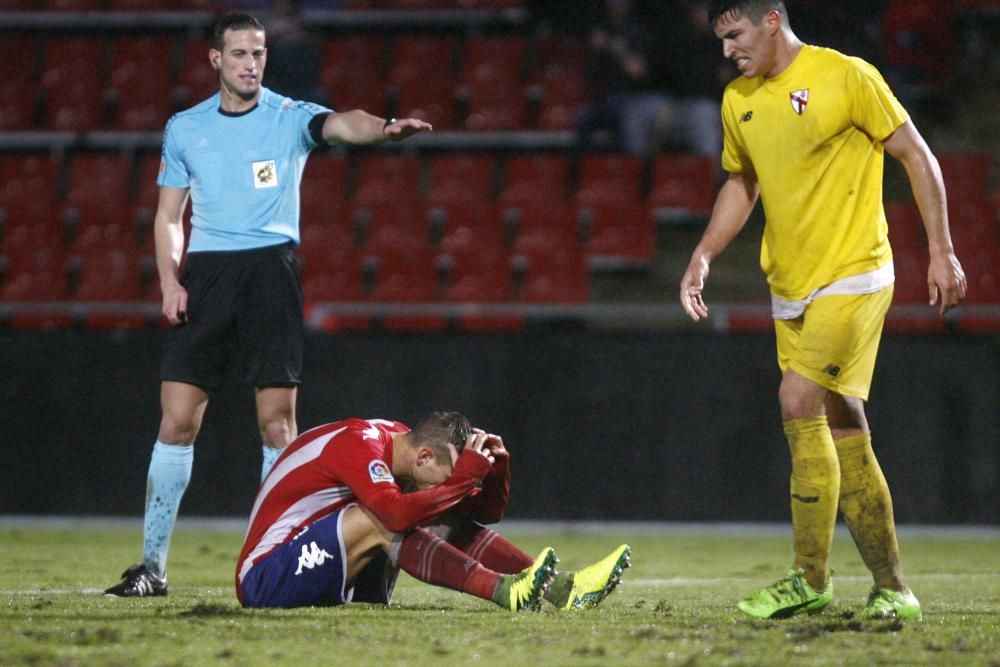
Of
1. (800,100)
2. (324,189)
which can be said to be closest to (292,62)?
(324,189)

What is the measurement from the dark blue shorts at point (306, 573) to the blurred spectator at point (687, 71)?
7863 mm

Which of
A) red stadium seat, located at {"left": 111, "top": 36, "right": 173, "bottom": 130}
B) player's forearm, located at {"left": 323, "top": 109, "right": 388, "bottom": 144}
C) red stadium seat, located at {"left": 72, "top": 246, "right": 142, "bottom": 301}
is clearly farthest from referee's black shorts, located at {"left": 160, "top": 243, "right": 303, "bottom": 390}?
red stadium seat, located at {"left": 111, "top": 36, "right": 173, "bottom": 130}

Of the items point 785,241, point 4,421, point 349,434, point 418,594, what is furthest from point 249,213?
point 4,421

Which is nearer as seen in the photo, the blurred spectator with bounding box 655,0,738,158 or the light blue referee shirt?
the light blue referee shirt

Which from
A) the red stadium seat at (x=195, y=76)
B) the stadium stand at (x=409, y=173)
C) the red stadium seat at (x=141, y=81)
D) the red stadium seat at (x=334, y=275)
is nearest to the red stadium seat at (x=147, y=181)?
the stadium stand at (x=409, y=173)

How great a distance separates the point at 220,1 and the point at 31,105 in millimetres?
2075

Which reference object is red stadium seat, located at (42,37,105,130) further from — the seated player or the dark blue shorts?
the dark blue shorts

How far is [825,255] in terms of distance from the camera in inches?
192

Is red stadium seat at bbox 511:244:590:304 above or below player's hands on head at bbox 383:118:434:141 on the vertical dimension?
below

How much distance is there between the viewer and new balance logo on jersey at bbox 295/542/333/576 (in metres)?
4.83

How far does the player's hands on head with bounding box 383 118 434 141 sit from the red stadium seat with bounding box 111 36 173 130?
8.05 metres

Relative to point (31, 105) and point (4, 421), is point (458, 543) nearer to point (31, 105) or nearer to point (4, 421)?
point (4, 421)

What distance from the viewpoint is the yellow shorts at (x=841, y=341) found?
15.8 ft

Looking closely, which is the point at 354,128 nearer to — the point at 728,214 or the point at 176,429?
the point at 176,429
